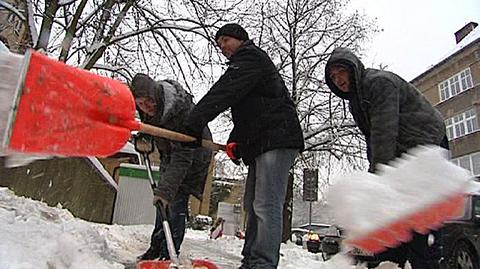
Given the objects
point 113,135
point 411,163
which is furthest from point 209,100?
point 411,163

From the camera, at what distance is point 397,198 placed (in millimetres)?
1887

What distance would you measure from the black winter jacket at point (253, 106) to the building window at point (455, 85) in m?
27.2

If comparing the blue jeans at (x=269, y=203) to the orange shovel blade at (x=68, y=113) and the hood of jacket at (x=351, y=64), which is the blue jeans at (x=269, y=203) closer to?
the hood of jacket at (x=351, y=64)

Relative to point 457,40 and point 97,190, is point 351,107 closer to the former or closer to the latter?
point 97,190

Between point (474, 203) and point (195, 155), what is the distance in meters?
3.79

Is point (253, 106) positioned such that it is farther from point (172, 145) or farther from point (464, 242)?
point (464, 242)

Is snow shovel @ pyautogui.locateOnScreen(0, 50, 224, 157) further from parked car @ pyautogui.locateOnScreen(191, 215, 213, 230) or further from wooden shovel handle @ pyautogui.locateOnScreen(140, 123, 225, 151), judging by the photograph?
parked car @ pyautogui.locateOnScreen(191, 215, 213, 230)

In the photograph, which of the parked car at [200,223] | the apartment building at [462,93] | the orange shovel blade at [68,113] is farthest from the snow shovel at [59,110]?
the apartment building at [462,93]

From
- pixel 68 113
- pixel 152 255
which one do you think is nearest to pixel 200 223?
pixel 152 255

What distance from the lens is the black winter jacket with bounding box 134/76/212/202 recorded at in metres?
3.33

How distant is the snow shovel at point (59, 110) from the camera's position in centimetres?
197

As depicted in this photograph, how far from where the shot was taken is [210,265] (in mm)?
3068

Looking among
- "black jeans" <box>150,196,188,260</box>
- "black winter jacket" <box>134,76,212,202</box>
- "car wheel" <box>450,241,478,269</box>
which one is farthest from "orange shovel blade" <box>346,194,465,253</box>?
"car wheel" <box>450,241,478,269</box>

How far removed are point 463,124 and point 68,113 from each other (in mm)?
28953
